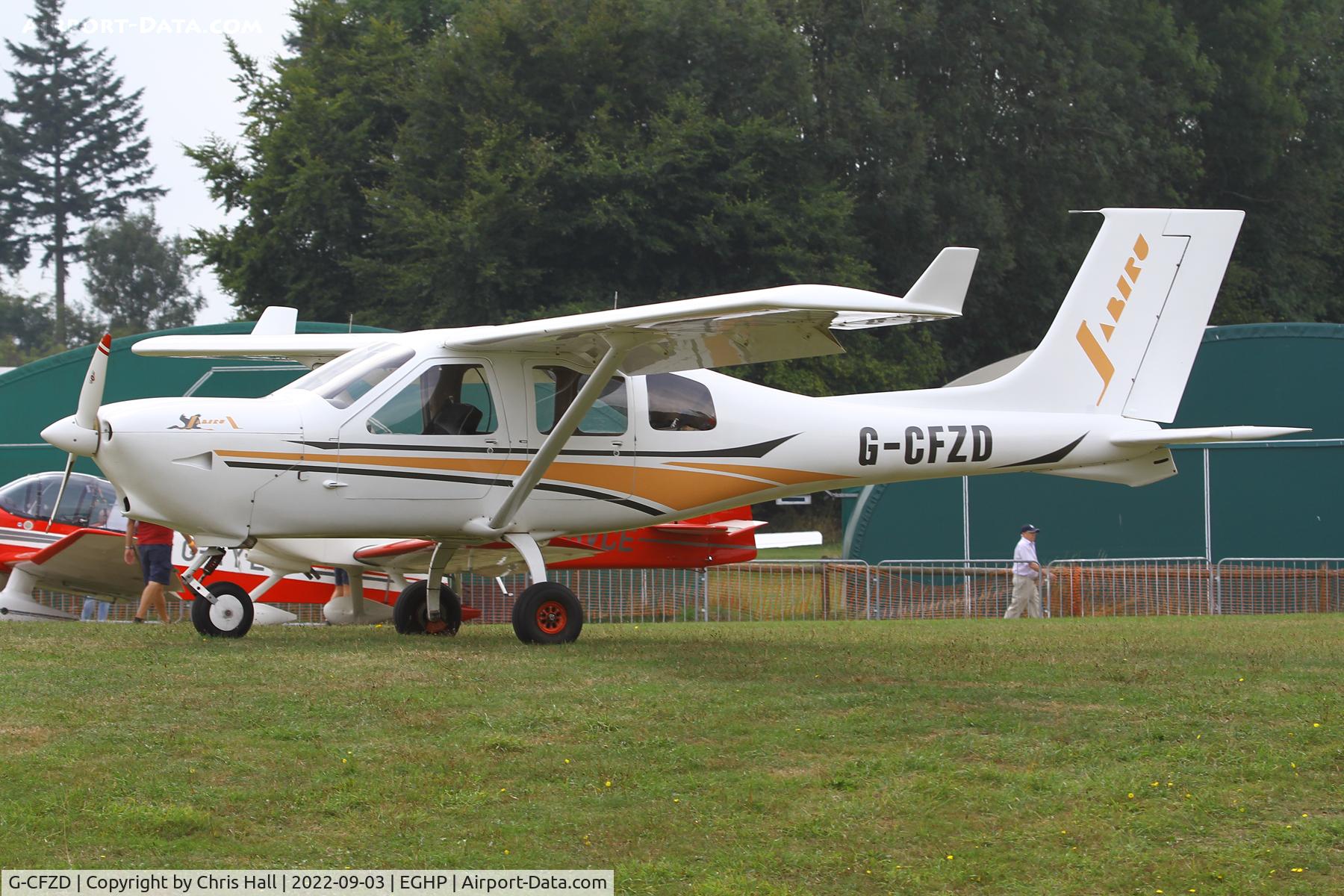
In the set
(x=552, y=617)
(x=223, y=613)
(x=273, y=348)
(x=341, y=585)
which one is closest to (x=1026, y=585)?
(x=341, y=585)

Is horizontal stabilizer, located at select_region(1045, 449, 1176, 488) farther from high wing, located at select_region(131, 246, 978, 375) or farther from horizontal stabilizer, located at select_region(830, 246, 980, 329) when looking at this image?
horizontal stabilizer, located at select_region(830, 246, 980, 329)

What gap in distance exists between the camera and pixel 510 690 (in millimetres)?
8500

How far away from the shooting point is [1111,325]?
12828mm

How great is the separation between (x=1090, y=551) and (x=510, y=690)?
18237 mm

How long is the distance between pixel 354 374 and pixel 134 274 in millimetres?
95424

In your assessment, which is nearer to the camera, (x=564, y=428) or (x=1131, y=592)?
(x=564, y=428)

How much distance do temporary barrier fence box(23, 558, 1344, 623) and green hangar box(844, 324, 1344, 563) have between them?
1905 millimetres

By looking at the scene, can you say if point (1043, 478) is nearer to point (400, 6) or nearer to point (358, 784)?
point (358, 784)

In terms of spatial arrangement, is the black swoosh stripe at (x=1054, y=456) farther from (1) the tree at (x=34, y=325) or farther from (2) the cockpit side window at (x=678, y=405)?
(1) the tree at (x=34, y=325)

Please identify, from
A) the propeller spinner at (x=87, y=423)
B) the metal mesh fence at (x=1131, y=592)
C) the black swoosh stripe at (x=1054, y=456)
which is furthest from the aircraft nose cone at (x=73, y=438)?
the metal mesh fence at (x=1131, y=592)

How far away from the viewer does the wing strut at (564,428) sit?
10.5m

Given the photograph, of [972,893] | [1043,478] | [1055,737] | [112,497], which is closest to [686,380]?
[1055,737]

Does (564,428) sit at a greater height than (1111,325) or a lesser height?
lesser

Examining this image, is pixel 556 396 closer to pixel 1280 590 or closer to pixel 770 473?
pixel 770 473
